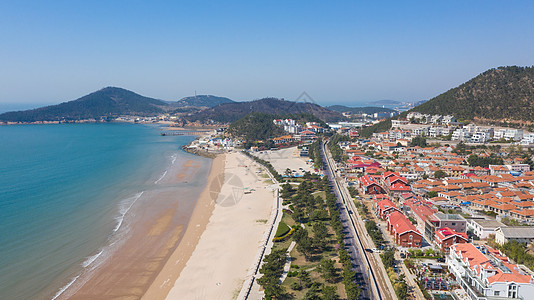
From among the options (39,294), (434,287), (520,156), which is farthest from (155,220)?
(520,156)

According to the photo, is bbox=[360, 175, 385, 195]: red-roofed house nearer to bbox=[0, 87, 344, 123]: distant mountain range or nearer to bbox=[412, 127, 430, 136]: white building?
bbox=[412, 127, 430, 136]: white building

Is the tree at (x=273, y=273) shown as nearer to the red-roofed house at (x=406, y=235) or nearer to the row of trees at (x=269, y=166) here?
the red-roofed house at (x=406, y=235)

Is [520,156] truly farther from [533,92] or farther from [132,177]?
[132,177]

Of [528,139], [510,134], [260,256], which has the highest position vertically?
[510,134]

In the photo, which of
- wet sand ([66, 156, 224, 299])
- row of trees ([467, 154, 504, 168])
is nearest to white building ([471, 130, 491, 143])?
row of trees ([467, 154, 504, 168])

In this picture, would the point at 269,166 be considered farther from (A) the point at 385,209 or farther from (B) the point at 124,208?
(A) the point at 385,209

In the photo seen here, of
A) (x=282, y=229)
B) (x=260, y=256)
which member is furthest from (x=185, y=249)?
(x=282, y=229)

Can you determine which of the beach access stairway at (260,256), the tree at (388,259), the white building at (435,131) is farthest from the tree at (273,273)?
the white building at (435,131)
